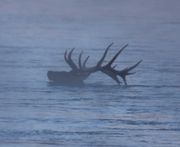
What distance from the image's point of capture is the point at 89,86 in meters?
16.1

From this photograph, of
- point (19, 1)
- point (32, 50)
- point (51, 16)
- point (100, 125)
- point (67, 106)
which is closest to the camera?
point (100, 125)

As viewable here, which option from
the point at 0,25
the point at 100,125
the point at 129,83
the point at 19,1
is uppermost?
the point at 19,1

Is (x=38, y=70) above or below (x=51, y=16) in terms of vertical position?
below

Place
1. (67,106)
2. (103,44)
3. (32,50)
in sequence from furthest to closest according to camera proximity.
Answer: (103,44) < (32,50) < (67,106)

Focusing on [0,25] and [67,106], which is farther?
[0,25]

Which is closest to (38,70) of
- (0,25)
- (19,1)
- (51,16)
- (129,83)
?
(129,83)

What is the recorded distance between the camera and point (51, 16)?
92.1ft

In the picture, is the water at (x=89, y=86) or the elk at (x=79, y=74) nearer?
the water at (x=89, y=86)

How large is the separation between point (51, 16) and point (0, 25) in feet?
9.98

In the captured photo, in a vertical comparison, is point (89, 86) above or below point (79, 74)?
below

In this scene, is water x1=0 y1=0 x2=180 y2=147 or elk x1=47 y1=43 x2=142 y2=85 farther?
elk x1=47 y1=43 x2=142 y2=85

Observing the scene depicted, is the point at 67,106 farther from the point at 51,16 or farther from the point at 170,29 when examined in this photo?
the point at 51,16

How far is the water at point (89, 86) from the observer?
487 inches

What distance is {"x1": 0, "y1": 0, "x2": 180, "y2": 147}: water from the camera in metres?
12.4
